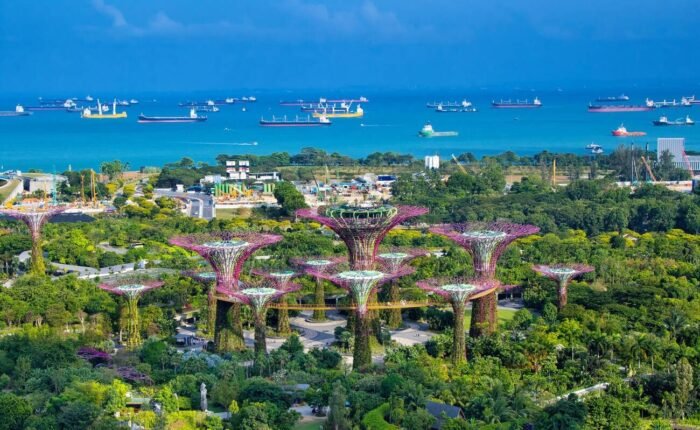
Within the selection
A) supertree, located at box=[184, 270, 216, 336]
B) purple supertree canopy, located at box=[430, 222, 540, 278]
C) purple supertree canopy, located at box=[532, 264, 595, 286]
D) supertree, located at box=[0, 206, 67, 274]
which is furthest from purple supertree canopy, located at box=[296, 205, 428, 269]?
supertree, located at box=[0, 206, 67, 274]

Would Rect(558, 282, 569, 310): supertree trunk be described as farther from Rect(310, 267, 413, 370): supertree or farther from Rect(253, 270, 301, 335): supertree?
Rect(253, 270, 301, 335): supertree

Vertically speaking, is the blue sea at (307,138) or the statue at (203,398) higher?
the blue sea at (307,138)

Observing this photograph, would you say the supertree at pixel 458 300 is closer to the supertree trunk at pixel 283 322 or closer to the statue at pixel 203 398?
the supertree trunk at pixel 283 322

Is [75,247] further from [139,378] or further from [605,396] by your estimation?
[605,396]

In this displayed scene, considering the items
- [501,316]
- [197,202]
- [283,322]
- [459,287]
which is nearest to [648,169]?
[197,202]

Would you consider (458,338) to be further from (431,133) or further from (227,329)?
(431,133)

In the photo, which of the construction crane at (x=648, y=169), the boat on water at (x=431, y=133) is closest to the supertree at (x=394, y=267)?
the construction crane at (x=648, y=169)
